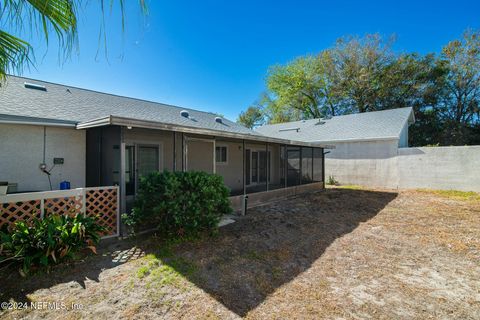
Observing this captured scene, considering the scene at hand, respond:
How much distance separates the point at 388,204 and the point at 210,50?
11748 mm

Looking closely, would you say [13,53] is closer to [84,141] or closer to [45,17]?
[45,17]

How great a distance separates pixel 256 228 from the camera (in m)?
5.73

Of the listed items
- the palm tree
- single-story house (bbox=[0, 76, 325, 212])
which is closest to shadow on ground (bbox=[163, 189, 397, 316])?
single-story house (bbox=[0, 76, 325, 212])

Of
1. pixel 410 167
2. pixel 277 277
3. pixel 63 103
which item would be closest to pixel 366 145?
pixel 410 167

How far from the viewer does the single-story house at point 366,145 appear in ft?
43.5

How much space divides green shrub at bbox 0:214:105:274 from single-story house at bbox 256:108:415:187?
14255mm

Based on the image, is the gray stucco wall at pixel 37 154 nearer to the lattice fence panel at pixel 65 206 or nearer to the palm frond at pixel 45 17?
the lattice fence panel at pixel 65 206

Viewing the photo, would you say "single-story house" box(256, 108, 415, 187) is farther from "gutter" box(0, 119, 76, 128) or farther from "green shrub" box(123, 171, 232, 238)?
"gutter" box(0, 119, 76, 128)

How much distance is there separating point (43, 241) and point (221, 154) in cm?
728

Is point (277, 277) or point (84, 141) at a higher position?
point (84, 141)

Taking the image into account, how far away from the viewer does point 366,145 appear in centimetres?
1390

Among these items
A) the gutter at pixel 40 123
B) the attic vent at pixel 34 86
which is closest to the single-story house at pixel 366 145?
the gutter at pixel 40 123

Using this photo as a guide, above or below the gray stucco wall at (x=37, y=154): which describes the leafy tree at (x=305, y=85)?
above

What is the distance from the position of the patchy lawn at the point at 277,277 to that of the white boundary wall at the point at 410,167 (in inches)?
293
